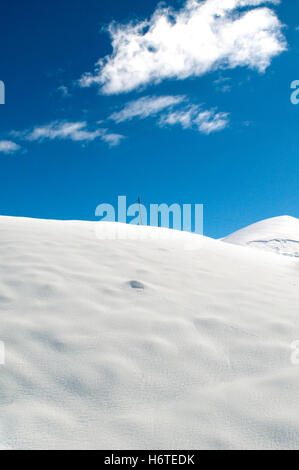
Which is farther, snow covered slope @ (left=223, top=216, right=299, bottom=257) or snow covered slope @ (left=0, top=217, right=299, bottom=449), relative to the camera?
snow covered slope @ (left=223, top=216, right=299, bottom=257)

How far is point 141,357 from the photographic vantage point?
2299 millimetres

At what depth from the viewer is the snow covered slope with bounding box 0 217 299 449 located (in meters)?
1.67

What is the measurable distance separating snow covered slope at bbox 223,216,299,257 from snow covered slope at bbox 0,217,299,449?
2890 cm

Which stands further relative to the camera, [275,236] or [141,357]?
[275,236]

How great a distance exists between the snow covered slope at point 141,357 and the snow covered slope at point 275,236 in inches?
1138

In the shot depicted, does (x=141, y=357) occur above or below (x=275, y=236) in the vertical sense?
below

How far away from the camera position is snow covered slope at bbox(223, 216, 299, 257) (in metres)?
32.5

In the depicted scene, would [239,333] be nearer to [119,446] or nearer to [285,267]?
[119,446]

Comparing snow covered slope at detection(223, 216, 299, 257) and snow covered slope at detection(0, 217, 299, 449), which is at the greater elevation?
snow covered slope at detection(223, 216, 299, 257)

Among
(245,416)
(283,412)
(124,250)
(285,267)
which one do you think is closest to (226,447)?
(245,416)

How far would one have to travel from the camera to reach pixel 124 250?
4.98 m

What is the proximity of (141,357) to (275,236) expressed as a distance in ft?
122
